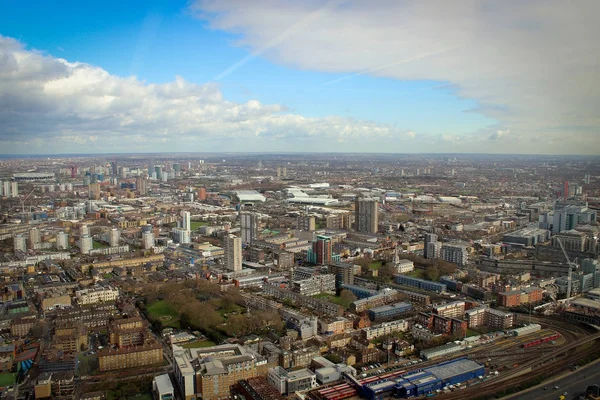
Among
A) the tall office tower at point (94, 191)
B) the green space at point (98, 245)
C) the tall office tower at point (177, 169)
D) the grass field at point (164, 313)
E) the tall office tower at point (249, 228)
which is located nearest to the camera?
the grass field at point (164, 313)

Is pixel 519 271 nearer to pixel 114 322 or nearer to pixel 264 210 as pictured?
pixel 114 322

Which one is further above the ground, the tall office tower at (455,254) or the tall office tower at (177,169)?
the tall office tower at (177,169)

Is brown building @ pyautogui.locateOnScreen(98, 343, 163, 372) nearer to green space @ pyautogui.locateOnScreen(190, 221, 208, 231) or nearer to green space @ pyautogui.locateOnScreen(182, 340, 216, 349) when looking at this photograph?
green space @ pyautogui.locateOnScreen(182, 340, 216, 349)

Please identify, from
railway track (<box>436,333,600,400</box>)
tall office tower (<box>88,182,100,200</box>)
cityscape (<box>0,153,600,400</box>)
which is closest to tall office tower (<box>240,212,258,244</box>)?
cityscape (<box>0,153,600,400</box>)

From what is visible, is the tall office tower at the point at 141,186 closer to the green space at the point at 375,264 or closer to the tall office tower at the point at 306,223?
the tall office tower at the point at 306,223

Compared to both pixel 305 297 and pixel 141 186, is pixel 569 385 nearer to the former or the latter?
pixel 305 297

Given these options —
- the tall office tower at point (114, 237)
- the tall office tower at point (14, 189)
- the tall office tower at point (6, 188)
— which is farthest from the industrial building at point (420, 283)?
the tall office tower at point (14, 189)

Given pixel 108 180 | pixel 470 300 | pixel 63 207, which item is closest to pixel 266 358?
pixel 470 300
